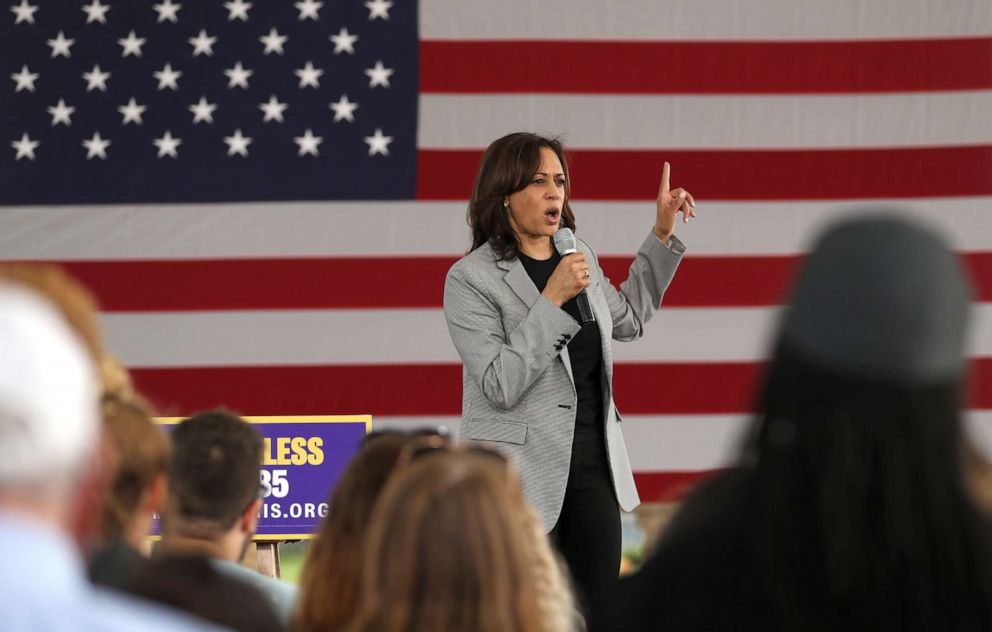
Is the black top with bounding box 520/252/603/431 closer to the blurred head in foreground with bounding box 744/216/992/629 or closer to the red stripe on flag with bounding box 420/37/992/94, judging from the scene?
the red stripe on flag with bounding box 420/37/992/94

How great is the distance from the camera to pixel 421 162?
4.39 metres

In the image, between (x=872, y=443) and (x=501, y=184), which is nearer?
(x=872, y=443)

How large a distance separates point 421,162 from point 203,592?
3.02 metres

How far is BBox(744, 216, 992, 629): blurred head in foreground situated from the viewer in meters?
0.85

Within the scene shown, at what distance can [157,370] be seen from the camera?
4383 mm

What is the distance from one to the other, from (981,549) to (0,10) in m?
4.19

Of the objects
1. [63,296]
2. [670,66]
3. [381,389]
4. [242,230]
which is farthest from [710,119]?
[63,296]

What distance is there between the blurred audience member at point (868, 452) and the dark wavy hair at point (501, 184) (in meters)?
2.12

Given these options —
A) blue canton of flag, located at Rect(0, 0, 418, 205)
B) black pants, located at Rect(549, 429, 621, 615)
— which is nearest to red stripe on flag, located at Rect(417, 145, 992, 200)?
blue canton of flag, located at Rect(0, 0, 418, 205)

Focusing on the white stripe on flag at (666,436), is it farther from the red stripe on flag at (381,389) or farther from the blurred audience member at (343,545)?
the blurred audience member at (343,545)

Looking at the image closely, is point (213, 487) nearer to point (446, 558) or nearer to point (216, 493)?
point (216, 493)

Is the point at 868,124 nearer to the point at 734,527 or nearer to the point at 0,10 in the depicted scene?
the point at 0,10

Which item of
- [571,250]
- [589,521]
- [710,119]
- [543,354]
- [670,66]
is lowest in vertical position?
[589,521]

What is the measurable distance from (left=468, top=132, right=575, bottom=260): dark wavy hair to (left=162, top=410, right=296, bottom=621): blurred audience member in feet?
3.85
